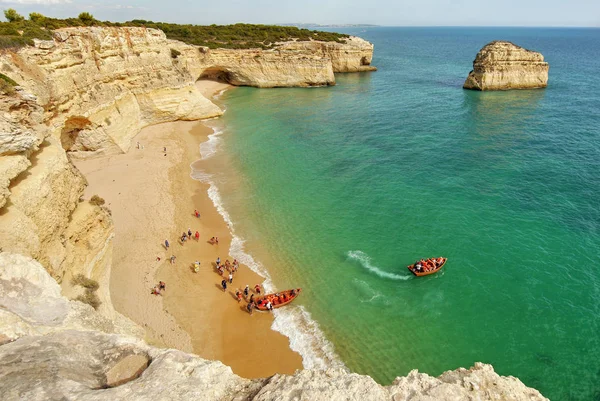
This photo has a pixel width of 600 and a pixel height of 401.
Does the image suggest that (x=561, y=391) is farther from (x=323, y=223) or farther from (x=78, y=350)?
(x=78, y=350)

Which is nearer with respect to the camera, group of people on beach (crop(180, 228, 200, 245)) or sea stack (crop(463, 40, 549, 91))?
group of people on beach (crop(180, 228, 200, 245))

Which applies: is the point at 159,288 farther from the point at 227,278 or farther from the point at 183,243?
the point at 183,243

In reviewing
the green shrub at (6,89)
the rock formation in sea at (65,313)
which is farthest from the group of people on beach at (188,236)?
the green shrub at (6,89)

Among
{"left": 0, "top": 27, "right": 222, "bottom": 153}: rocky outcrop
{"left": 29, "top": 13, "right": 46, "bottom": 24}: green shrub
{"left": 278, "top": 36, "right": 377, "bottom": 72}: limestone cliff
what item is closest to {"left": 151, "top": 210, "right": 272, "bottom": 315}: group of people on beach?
{"left": 0, "top": 27, "right": 222, "bottom": 153}: rocky outcrop

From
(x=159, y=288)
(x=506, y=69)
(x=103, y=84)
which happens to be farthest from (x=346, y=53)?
(x=159, y=288)

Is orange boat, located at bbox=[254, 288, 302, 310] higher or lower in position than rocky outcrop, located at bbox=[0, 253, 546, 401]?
lower

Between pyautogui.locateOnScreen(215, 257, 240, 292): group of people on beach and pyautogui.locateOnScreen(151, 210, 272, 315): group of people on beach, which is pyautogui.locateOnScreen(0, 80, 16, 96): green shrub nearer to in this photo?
pyautogui.locateOnScreen(151, 210, 272, 315): group of people on beach

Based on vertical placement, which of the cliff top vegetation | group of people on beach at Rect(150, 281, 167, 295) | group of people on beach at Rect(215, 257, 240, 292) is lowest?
group of people on beach at Rect(215, 257, 240, 292)

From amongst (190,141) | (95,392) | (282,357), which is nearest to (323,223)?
(282,357)
